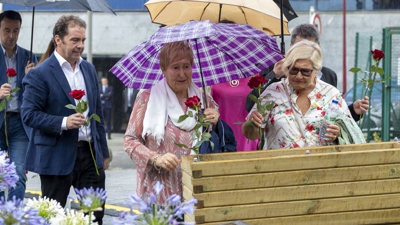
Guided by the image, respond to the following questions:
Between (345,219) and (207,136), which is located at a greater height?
(207,136)

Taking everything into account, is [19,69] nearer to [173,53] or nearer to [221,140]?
[173,53]

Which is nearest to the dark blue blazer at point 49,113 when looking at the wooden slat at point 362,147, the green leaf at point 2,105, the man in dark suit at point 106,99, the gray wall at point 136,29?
the green leaf at point 2,105

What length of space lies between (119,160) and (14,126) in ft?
36.7

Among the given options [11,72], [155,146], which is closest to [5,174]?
[155,146]

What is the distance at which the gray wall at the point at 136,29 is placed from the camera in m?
30.3

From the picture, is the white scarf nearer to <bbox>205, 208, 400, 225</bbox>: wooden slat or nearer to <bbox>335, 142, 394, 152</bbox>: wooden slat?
<bbox>335, 142, 394, 152</bbox>: wooden slat

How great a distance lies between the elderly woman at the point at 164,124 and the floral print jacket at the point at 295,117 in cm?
32

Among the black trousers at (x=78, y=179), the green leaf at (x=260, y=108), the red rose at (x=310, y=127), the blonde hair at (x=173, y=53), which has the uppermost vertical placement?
the blonde hair at (x=173, y=53)

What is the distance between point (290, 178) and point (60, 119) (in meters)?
2.52

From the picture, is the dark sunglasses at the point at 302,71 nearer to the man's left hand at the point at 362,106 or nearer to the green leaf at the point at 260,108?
the green leaf at the point at 260,108

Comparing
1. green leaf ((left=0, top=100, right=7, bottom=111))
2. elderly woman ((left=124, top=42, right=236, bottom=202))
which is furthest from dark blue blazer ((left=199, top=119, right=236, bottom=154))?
green leaf ((left=0, top=100, right=7, bottom=111))

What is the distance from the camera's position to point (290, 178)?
3.48 metres

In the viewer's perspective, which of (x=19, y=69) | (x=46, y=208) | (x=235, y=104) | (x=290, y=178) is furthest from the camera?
(x=19, y=69)

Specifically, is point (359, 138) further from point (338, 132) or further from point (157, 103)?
point (157, 103)
